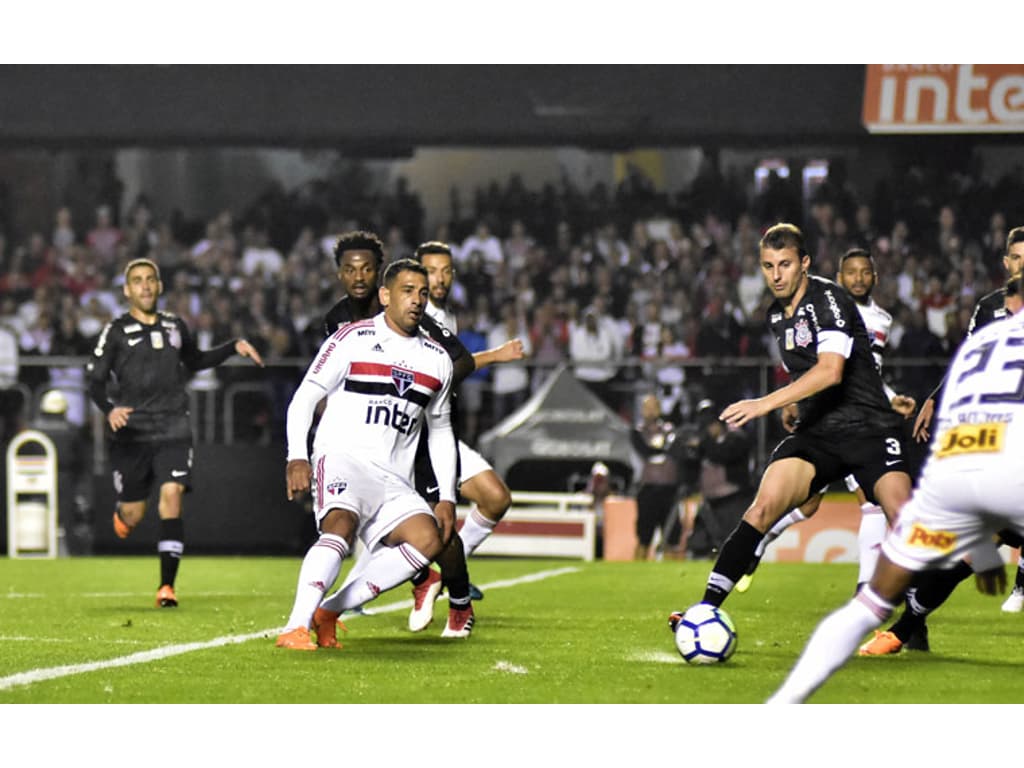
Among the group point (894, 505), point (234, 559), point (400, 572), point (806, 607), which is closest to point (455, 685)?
point (400, 572)

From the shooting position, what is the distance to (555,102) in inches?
873

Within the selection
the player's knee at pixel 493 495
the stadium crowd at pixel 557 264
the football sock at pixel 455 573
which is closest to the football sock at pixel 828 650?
the football sock at pixel 455 573

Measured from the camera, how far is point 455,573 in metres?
8.77

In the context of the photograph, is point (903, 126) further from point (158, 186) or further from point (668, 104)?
point (158, 186)

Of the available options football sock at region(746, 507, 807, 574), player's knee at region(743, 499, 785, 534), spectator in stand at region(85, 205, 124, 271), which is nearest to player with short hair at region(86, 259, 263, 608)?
football sock at region(746, 507, 807, 574)

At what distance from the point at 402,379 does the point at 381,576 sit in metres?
0.96

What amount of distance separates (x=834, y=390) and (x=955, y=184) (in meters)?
14.5

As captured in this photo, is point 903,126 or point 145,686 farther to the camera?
point 903,126

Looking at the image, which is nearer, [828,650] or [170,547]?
[828,650]

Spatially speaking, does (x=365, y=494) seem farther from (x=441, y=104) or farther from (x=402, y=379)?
(x=441, y=104)

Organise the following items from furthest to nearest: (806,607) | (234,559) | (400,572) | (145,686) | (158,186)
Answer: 1. (158,186)
2. (234,559)
3. (806,607)
4. (400,572)
5. (145,686)

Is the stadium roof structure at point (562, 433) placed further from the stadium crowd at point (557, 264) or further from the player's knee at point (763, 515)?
the player's knee at point (763, 515)

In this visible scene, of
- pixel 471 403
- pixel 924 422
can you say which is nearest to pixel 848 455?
pixel 924 422

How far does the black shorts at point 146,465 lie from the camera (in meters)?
11.0
